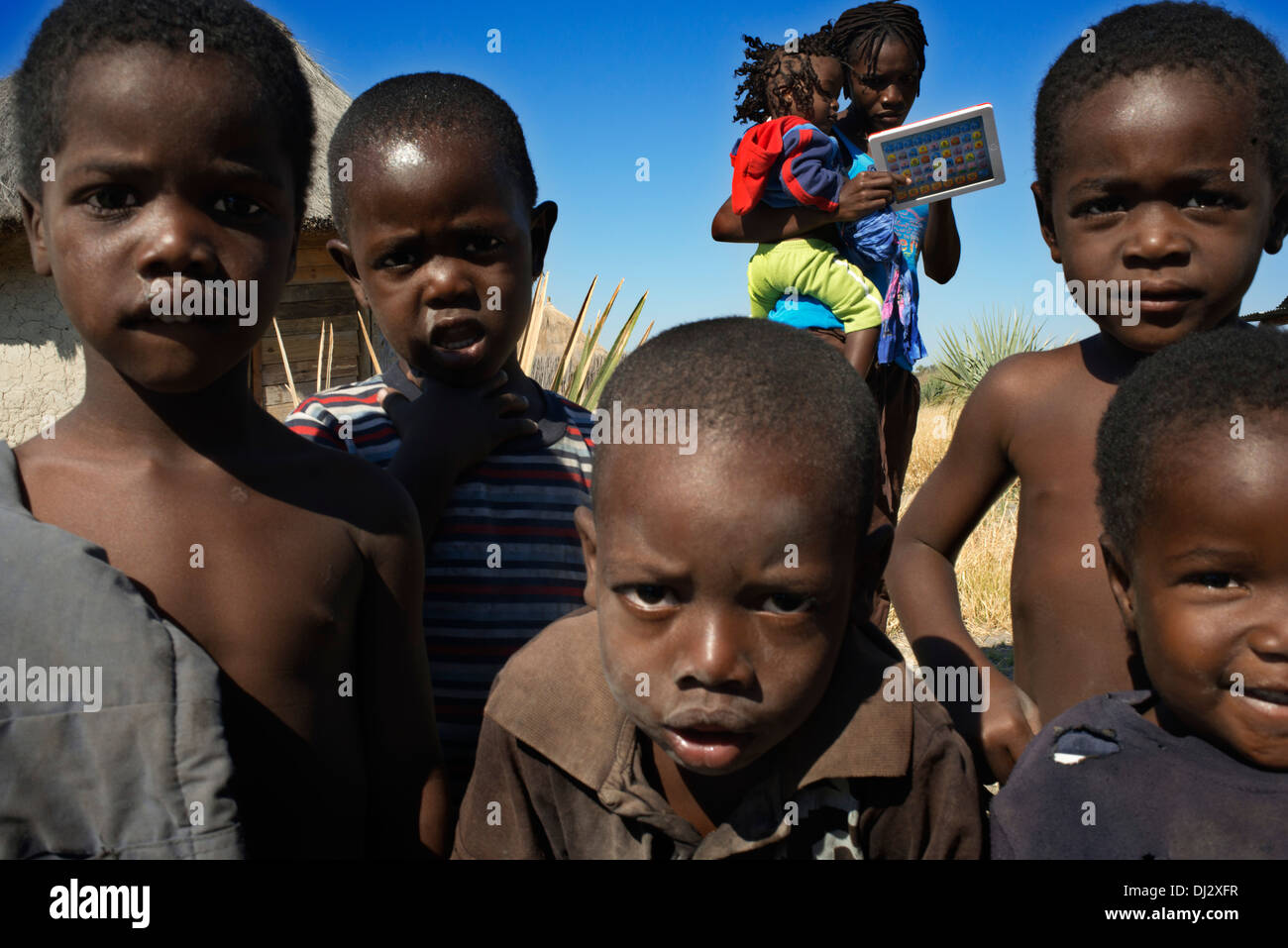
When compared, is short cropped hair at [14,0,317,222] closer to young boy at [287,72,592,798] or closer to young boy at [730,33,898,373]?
young boy at [287,72,592,798]

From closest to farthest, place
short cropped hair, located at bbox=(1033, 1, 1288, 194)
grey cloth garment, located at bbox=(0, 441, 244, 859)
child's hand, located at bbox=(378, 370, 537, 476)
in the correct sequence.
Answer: grey cloth garment, located at bbox=(0, 441, 244, 859)
short cropped hair, located at bbox=(1033, 1, 1288, 194)
child's hand, located at bbox=(378, 370, 537, 476)

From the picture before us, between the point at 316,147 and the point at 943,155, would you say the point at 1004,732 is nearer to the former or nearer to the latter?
the point at 943,155

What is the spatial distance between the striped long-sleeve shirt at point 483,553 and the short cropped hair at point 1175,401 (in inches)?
41.4

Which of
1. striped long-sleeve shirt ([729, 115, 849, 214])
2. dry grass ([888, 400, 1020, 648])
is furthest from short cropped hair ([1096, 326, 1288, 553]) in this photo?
dry grass ([888, 400, 1020, 648])

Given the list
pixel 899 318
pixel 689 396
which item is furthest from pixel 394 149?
pixel 899 318

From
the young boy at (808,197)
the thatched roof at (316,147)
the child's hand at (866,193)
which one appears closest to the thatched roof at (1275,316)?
the young boy at (808,197)

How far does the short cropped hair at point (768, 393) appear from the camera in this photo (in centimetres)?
139

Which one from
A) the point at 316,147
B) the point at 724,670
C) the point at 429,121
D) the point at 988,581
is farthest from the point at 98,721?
the point at 988,581

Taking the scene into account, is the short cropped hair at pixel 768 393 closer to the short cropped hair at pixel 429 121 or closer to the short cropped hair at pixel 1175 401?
the short cropped hair at pixel 1175 401

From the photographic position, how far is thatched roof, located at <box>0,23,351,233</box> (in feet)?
24.8

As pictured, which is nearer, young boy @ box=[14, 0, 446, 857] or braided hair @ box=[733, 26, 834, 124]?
young boy @ box=[14, 0, 446, 857]

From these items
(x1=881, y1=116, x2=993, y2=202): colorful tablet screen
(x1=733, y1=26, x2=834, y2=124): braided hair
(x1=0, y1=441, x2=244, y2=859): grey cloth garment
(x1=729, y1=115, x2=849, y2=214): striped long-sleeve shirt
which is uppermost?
(x1=733, y1=26, x2=834, y2=124): braided hair

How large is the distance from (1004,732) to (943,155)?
99.1 inches

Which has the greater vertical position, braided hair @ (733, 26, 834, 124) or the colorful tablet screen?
braided hair @ (733, 26, 834, 124)
